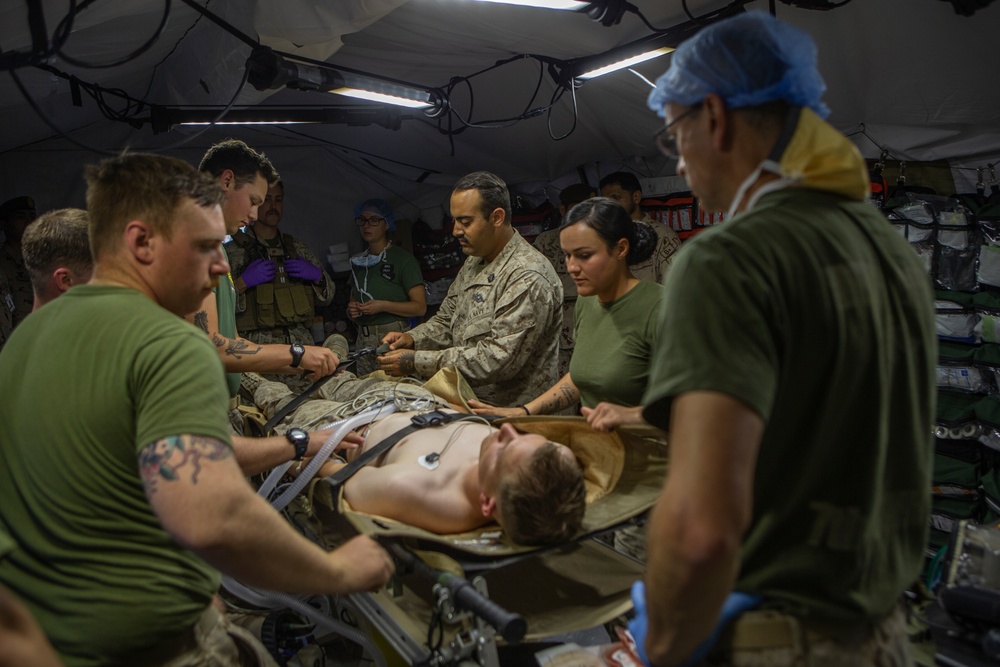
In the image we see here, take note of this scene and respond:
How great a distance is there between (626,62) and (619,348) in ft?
7.94

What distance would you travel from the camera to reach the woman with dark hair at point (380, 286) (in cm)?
612

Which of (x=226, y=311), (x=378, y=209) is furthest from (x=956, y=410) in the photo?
(x=378, y=209)

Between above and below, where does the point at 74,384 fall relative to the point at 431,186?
below

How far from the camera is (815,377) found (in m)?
1.16

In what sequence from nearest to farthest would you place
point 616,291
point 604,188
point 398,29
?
point 616,291
point 398,29
point 604,188

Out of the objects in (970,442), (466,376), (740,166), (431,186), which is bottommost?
(970,442)

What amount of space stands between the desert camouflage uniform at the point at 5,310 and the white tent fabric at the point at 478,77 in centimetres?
117

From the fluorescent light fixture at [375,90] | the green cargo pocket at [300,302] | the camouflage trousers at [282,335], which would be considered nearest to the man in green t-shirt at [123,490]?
the fluorescent light fixture at [375,90]

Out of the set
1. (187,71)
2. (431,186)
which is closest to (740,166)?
(187,71)

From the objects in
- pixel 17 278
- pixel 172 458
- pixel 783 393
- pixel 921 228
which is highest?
pixel 17 278

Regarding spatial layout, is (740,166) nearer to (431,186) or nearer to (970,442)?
(970,442)

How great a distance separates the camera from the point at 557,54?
4793 mm

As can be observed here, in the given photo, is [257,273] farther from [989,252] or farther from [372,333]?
[989,252]

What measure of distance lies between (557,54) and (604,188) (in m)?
1.53
